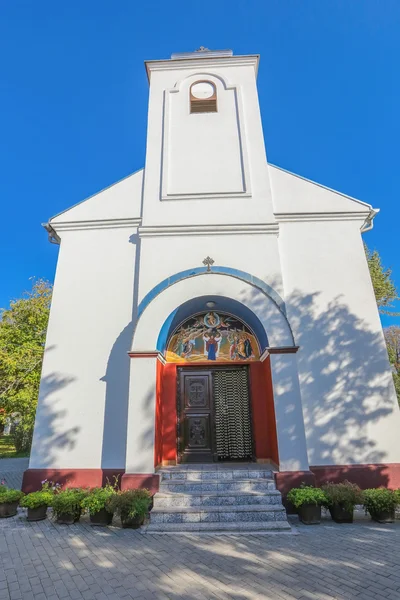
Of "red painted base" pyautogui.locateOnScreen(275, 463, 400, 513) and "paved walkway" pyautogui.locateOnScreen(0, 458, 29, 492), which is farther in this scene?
"paved walkway" pyautogui.locateOnScreen(0, 458, 29, 492)

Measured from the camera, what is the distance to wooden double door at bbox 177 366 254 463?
796 cm

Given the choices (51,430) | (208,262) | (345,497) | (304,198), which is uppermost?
(304,198)

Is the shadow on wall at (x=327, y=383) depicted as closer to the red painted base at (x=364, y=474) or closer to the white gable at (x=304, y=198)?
the red painted base at (x=364, y=474)

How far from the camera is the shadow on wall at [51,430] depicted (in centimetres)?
748

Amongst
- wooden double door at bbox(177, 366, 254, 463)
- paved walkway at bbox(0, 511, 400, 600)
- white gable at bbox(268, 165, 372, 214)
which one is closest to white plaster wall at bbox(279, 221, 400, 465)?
white gable at bbox(268, 165, 372, 214)

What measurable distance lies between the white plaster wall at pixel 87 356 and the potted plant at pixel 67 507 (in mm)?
1282

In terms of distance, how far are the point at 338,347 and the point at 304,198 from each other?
13.8ft

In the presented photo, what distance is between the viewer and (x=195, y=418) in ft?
26.9

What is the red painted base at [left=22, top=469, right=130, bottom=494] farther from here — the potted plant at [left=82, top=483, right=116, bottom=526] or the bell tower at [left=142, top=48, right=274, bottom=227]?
the bell tower at [left=142, top=48, right=274, bottom=227]

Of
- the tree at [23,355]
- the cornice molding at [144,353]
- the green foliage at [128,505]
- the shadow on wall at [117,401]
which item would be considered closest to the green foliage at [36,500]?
the shadow on wall at [117,401]

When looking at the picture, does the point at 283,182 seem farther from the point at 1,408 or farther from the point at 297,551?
the point at 1,408

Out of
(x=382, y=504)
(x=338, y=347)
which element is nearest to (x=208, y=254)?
(x=338, y=347)

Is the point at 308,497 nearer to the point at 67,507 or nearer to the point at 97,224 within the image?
the point at 67,507

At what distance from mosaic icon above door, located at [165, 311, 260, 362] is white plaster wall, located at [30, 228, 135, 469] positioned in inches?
50.2
